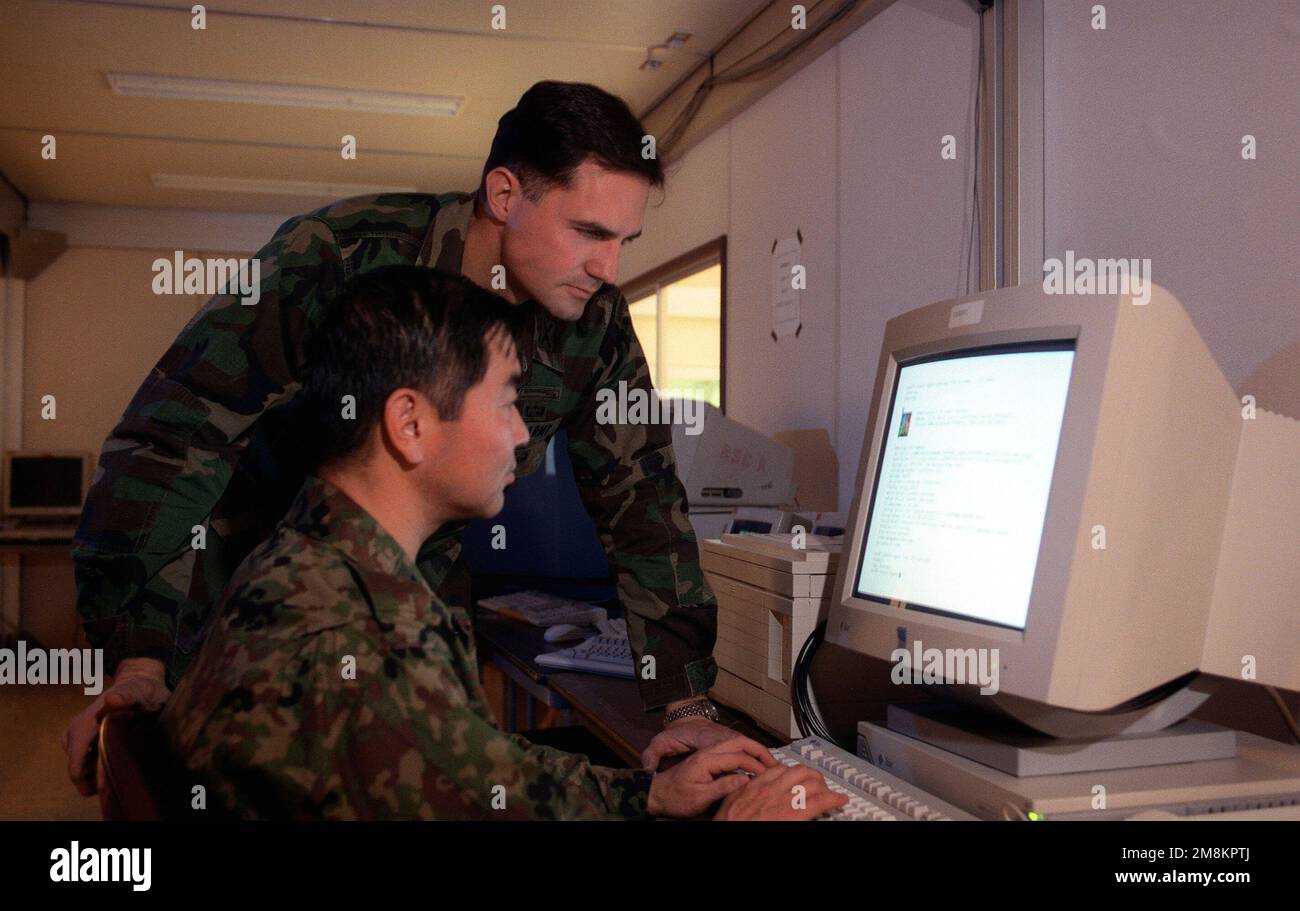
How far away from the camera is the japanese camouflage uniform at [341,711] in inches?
30.9

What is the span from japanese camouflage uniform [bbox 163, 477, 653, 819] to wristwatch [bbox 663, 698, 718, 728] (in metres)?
0.55

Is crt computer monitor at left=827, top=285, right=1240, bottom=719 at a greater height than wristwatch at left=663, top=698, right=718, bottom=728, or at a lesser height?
greater

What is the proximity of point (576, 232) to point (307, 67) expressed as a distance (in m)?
3.16

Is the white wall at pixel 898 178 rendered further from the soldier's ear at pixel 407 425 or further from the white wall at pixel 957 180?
the soldier's ear at pixel 407 425

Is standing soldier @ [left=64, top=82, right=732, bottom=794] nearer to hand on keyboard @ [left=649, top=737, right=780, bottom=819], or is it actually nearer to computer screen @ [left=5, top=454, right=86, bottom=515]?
hand on keyboard @ [left=649, top=737, right=780, bottom=819]

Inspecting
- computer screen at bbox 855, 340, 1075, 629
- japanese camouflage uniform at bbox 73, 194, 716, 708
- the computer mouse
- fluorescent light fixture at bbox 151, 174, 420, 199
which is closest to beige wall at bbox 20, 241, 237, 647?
fluorescent light fixture at bbox 151, 174, 420, 199

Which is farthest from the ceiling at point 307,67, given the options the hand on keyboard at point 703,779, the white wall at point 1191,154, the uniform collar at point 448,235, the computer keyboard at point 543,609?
the hand on keyboard at point 703,779

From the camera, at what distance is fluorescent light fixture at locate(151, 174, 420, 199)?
5.73 meters

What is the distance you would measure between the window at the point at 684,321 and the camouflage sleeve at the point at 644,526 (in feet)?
7.77

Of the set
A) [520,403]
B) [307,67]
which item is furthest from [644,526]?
[307,67]

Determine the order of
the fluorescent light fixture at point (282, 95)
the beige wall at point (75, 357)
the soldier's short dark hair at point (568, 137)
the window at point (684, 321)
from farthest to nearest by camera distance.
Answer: the beige wall at point (75, 357), the window at point (684, 321), the fluorescent light fixture at point (282, 95), the soldier's short dark hair at point (568, 137)

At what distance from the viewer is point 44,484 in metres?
6.23

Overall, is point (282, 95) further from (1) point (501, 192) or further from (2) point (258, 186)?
(1) point (501, 192)
